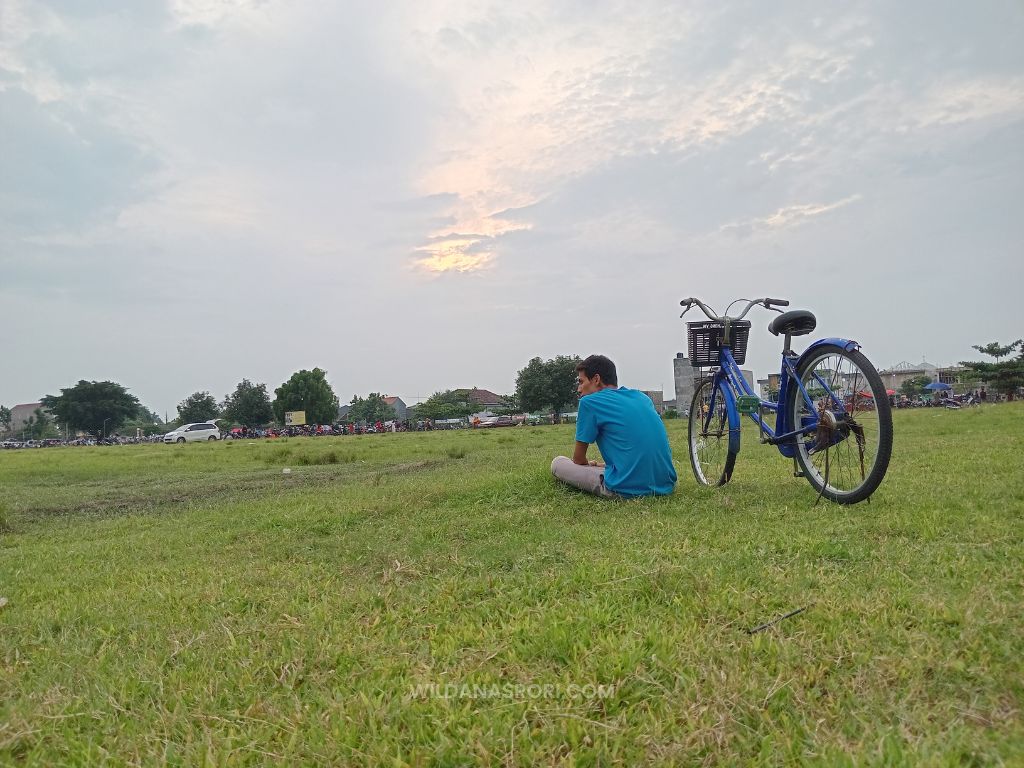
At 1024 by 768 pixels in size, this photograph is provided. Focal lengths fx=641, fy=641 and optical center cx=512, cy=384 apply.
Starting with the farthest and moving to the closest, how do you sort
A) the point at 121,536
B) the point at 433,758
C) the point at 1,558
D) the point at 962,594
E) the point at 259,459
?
1. the point at 259,459
2. the point at 121,536
3. the point at 1,558
4. the point at 962,594
5. the point at 433,758

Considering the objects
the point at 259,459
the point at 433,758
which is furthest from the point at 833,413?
the point at 259,459

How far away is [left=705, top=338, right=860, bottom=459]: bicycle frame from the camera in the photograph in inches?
168

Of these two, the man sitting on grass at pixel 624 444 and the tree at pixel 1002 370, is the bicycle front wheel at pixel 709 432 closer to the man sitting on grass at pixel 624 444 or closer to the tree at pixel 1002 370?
the man sitting on grass at pixel 624 444

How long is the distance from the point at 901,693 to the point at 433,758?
118 cm

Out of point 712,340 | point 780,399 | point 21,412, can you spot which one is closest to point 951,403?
point 712,340

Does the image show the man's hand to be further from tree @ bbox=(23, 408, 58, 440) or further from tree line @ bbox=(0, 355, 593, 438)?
tree @ bbox=(23, 408, 58, 440)

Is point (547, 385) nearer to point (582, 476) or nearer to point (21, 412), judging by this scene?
point (582, 476)

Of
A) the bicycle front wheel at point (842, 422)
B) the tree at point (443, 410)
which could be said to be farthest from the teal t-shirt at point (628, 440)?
the tree at point (443, 410)

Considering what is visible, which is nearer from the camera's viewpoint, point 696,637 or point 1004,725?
point 1004,725

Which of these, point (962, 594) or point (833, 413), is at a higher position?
point (833, 413)

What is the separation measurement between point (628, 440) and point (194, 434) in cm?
5071

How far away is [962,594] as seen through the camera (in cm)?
217

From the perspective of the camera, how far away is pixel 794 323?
452 cm

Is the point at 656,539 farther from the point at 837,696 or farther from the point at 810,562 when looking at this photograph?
the point at 837,696
